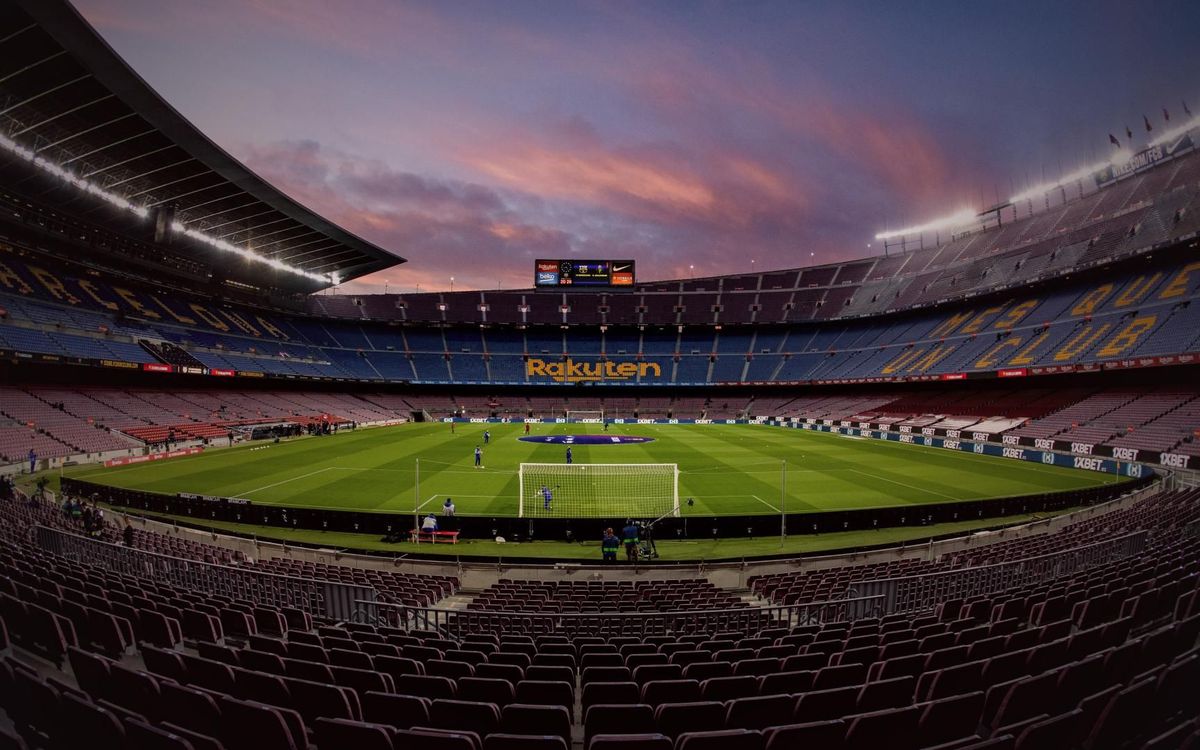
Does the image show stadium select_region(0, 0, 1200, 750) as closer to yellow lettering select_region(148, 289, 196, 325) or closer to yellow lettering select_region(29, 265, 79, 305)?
yellow lettering select_region(29, 265, 79, 305)

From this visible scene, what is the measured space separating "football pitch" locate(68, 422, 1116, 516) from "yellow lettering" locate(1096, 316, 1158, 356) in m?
12.0

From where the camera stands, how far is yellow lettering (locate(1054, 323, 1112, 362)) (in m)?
37.9

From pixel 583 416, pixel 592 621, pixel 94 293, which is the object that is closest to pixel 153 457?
pixel 94 293

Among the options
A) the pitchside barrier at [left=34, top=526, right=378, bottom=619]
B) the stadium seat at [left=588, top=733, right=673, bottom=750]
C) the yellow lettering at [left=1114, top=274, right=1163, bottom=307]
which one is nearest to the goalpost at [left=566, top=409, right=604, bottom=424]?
the yellow lettering at [left=1114, top=274, right=1163, bottom=307]

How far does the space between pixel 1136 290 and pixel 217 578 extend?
202ft

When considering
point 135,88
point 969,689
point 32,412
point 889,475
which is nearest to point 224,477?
point 32,412

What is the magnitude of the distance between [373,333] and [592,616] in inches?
3133

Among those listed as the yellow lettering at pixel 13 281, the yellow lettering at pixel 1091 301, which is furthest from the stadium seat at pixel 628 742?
the yellow lettering at pixel 1091 301

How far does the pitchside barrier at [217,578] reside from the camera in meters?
9.27

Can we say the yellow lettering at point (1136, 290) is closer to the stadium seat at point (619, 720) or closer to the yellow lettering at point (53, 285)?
the stadium seat at point (619, 720)

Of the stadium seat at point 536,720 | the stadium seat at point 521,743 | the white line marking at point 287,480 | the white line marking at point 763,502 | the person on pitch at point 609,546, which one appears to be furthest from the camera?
the white line marking at point 287,480

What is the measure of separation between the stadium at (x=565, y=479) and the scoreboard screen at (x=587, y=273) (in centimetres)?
73

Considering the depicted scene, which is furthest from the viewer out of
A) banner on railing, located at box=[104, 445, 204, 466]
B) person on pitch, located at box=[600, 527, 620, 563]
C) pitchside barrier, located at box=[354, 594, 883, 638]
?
banner on railing, located at box=[104, 445, 204, 466]

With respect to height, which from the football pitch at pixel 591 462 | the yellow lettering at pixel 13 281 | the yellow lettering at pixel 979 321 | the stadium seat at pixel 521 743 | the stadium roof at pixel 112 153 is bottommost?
the football pitch at pixel 591 462
